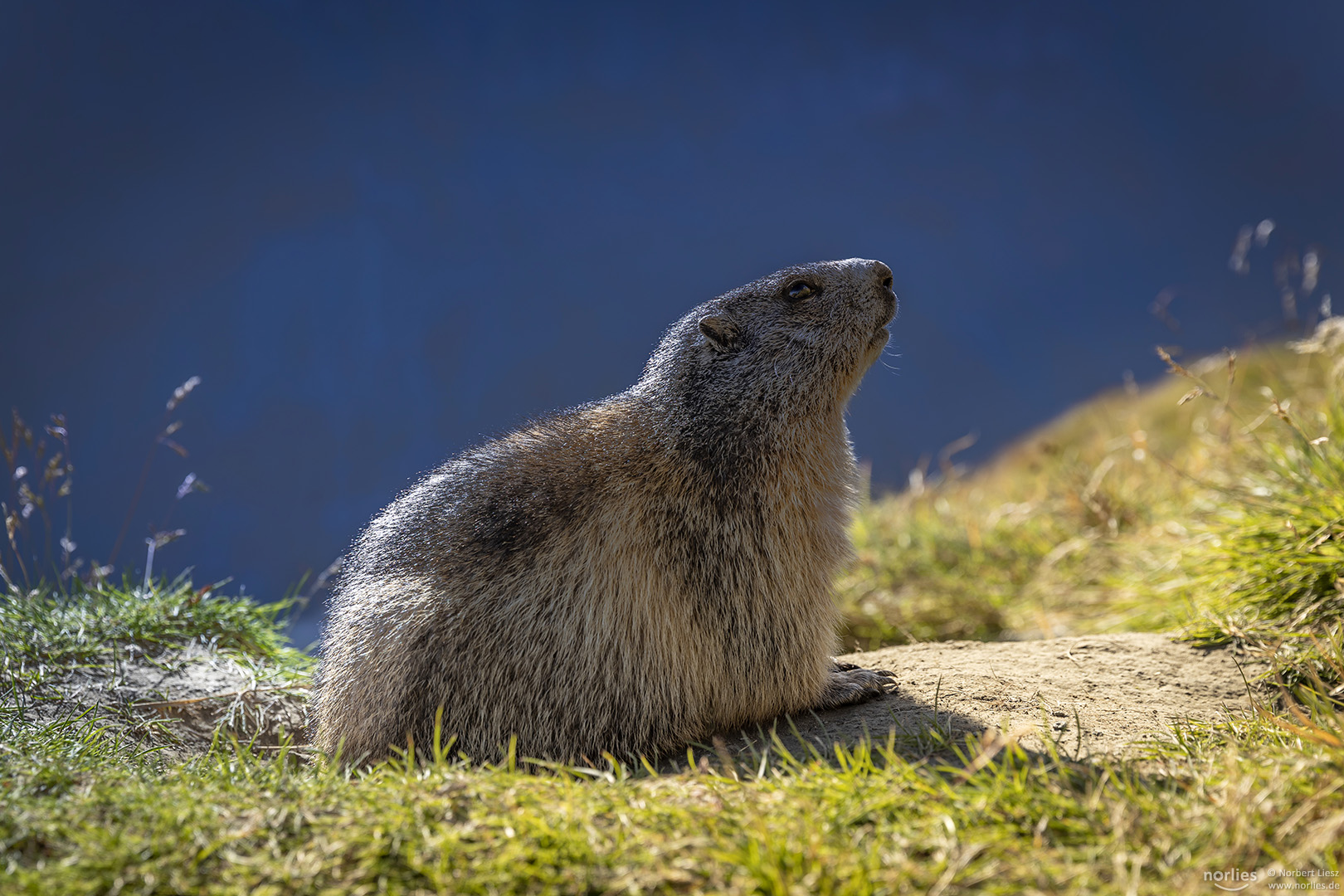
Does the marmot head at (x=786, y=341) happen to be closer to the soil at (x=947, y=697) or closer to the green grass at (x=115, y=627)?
the soil at (x=947, y=697)

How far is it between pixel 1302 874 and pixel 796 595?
6.95ft

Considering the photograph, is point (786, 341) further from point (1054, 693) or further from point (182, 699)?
point (182, 699)

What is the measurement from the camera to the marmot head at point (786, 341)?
13.3 ft

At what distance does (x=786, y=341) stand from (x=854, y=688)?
1658mm

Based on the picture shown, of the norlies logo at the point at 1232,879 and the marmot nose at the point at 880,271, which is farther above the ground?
the marmot nose at the point at 880,271

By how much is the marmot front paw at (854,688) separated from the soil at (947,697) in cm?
5

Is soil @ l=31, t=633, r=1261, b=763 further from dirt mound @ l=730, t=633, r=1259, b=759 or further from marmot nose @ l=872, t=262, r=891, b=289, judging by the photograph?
marmot nose @ l=872, t=262, r=891, b=289

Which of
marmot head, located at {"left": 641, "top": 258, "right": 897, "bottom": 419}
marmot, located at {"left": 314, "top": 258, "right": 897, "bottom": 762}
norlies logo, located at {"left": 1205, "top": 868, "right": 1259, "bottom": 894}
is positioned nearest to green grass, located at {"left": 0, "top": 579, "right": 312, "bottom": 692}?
marmot, located at {"left": 314, "top": 258, "right": 897, "bottom": 762}

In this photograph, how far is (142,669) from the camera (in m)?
4.61

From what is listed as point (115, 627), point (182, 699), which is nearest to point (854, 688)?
point (182, 699)

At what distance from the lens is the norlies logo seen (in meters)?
2.02

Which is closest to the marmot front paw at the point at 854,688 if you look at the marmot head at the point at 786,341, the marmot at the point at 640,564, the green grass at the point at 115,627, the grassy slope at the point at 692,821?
the marmot at the point at 640,564

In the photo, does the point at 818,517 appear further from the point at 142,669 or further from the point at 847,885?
the point at 142,669

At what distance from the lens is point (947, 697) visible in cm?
379
